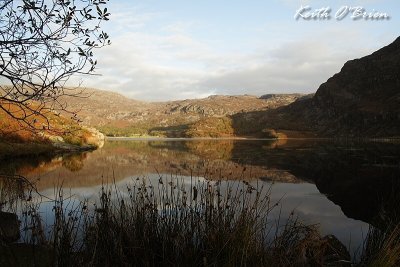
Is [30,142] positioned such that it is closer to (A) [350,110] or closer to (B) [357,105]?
(A) [350,110]

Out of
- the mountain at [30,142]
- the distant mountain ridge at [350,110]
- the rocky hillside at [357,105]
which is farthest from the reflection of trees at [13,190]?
the distant mountain ridge at [350,110]

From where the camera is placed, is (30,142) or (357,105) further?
(357,105)

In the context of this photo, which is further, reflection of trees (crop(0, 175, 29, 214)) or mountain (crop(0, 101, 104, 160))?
mountain (crop(0, 101, 104, 160))

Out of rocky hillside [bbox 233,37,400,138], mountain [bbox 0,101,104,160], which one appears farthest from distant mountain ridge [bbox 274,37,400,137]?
mountain [bbox 0,101,104,160]

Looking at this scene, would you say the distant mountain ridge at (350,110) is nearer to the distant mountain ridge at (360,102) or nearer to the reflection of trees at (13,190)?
the distant mountain ridge at (360,102)

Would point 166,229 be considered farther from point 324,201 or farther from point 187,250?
point 324,201

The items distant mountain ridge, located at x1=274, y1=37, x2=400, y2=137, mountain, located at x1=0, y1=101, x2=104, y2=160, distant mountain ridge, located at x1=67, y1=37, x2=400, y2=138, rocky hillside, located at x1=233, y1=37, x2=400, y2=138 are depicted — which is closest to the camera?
mountain, located at x1=0, y1=101, x2=104, y2=160

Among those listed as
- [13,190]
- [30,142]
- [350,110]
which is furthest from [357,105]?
[13,190]

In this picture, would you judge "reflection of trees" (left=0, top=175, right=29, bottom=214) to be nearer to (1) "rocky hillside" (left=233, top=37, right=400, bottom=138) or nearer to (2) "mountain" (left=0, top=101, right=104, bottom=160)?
(2) "mountain" (left=0, top=101, right=104, bottom=160)

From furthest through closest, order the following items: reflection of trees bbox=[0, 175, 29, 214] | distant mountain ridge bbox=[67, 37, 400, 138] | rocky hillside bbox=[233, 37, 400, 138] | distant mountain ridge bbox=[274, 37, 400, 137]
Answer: distant mountain ridge bbox=[67, 37, 400, 138] → rocky hillside bbox=[233, 37, 400, 138] → distant mountain ridge bbox=[274, 37, 400, 137] → reflection of trees bbox=[0, 175, 29, 214]

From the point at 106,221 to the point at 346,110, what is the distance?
156950 millimetres

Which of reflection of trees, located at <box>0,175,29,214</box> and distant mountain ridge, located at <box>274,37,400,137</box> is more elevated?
distant mountain ridge, located at <box>274,37,400,137</box>

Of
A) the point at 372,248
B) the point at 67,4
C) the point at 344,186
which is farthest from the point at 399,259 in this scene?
the point at 344,186

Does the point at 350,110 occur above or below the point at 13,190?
above
